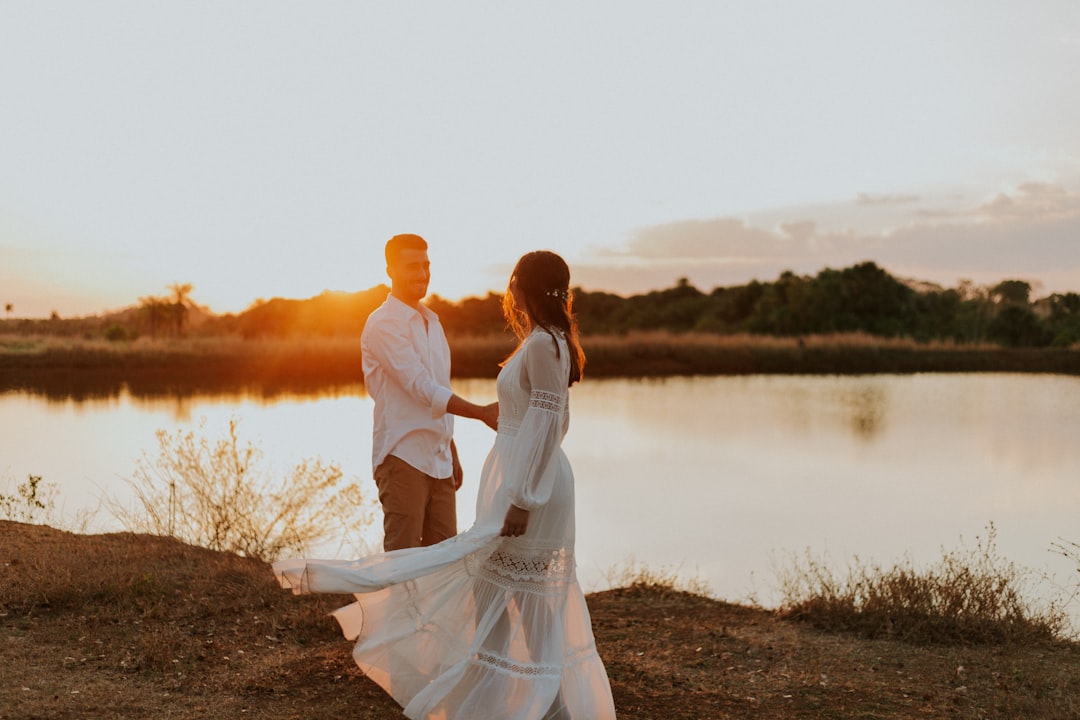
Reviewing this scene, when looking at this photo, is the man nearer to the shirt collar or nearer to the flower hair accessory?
the shirt collar

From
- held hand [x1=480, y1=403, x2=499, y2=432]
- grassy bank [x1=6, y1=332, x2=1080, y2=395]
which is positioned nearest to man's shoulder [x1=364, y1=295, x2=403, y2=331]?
held hand [x1=480, y1=403, x2=499, y2=432]

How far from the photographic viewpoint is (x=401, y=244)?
4352mm

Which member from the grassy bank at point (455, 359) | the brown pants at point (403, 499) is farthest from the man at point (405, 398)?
the grassy bank at point (455, 359)

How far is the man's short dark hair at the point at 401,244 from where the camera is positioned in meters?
4.35

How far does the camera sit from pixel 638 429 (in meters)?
20.1

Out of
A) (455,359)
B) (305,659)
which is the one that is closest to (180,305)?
(455,359)

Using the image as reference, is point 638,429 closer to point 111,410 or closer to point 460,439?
point 460,439

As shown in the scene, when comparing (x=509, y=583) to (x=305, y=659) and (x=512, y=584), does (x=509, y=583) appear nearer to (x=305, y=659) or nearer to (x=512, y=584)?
(x=512, y=584)

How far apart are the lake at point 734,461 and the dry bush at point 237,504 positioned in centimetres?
32

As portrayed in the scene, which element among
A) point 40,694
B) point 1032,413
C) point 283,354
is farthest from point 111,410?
point 1032,413

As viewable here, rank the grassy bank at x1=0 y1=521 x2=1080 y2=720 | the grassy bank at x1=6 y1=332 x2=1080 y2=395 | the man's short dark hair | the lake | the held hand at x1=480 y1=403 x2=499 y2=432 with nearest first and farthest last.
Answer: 1. the held hand at x1=480 y1=403 x2=499 y2=432
2. the grassy bank at x1=0 y1=521 x2=1080 y2=720
3. the man's short dark hair
4. the lake
5. the grassy bank at x1=6 y1=332 x2=1080 y2=395

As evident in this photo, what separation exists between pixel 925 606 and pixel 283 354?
83.3 feet

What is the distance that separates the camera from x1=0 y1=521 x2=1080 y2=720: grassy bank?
423 cm

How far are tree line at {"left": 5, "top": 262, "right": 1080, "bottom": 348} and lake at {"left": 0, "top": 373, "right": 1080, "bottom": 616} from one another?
1267 cm
